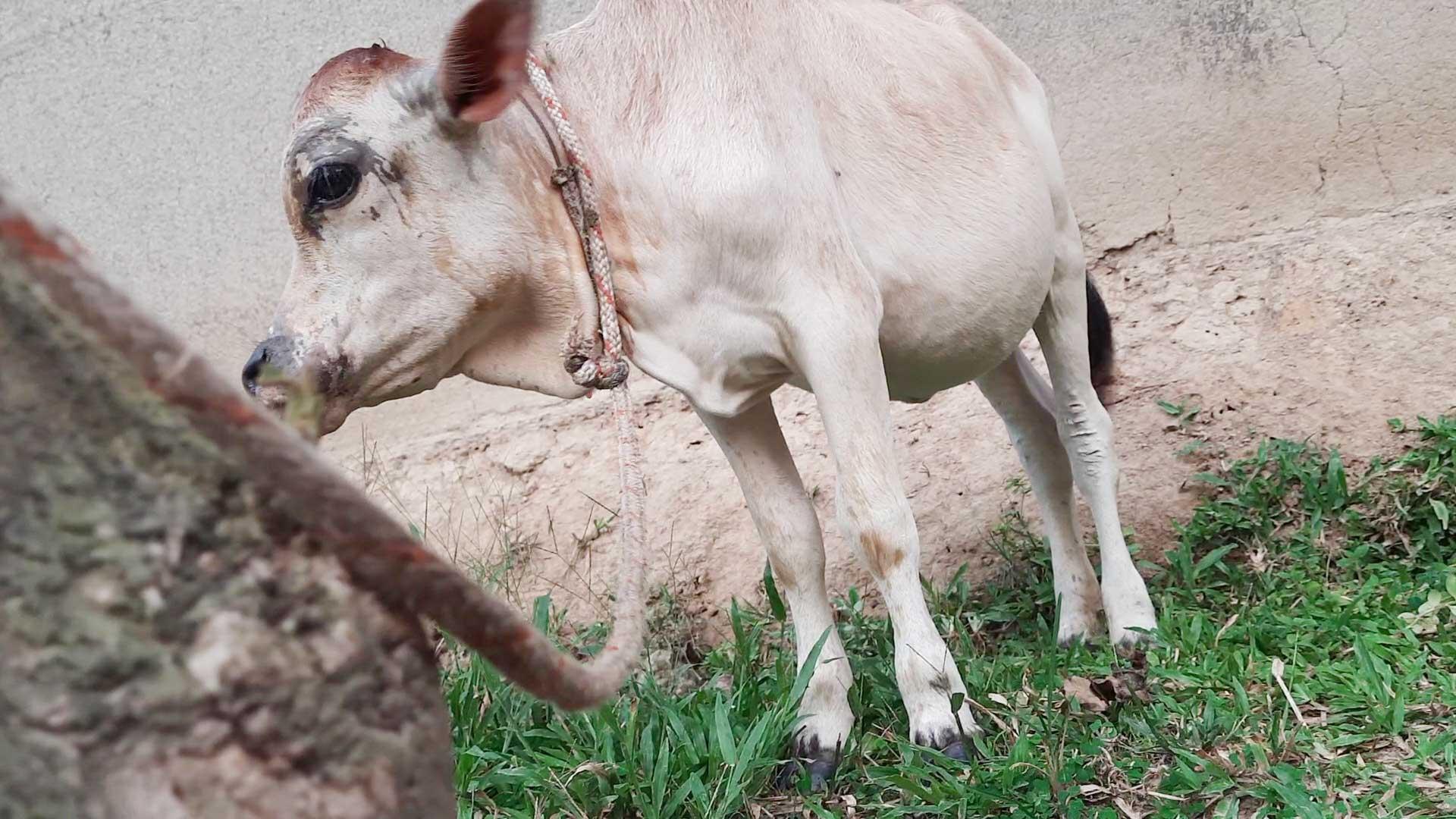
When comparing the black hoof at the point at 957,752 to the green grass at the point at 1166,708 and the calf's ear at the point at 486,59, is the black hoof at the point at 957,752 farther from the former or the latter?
the calf's ear at the point at 486,59

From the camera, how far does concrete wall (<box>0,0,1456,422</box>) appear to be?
4.68m

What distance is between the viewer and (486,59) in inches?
104

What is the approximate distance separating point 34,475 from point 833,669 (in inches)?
92.8

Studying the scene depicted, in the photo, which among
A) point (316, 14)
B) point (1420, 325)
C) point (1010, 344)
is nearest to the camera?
point (1010, 344)

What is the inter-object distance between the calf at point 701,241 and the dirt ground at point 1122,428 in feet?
4.17

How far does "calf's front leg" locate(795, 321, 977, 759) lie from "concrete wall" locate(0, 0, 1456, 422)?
Result: 2.50 metres

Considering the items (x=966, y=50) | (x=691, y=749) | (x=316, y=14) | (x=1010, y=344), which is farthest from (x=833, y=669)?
(x=316, y=14)

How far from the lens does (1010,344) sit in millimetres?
3441

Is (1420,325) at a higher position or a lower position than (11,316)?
lower

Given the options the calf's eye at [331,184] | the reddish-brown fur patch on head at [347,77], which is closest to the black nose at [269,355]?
the calf's eye at [331,184]

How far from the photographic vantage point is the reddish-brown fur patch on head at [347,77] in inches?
109

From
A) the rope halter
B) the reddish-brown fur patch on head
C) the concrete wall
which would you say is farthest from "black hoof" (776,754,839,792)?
the concrete wall

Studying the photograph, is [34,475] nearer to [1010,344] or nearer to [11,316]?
[11,316]

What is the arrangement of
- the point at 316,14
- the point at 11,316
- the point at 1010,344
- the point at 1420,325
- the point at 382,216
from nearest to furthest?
the point at 11,316 → the point at 382,216 → the point at 1010,344 → the point at 1420,325 → the point at 316,14
